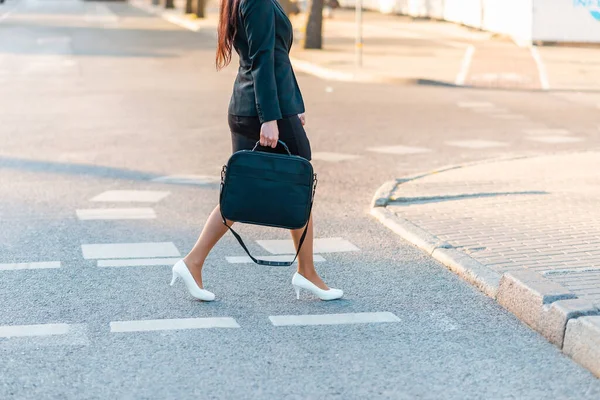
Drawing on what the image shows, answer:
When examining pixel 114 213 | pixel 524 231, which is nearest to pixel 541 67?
pixel 114 213

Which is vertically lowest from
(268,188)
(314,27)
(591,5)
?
(314,27)

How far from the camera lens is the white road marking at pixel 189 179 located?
972 centimetres

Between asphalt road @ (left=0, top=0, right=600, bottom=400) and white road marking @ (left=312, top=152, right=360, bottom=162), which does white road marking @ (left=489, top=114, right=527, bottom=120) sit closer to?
asphalt road @ (left=0, top=0, right=600, bottom=400)

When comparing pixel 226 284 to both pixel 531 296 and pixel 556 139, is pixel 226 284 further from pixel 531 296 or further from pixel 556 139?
pixel 556 139

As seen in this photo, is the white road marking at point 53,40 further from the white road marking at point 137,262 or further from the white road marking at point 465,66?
the white road marking at point 137,262

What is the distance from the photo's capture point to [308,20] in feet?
89.9

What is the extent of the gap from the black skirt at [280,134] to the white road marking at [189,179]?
13.2 feet

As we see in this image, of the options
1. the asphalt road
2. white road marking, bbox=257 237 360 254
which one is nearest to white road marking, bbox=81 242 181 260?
the asphalt road

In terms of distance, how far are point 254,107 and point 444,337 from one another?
4.77 ft

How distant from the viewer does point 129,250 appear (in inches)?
277

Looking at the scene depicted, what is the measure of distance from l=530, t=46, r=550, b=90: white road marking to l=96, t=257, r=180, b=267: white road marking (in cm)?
1356

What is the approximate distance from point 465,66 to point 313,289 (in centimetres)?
1768

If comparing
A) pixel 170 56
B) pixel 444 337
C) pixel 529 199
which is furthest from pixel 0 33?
pixel 444 337

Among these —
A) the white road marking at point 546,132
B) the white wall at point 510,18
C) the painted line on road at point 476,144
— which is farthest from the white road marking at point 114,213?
the white wall at point 510,18
